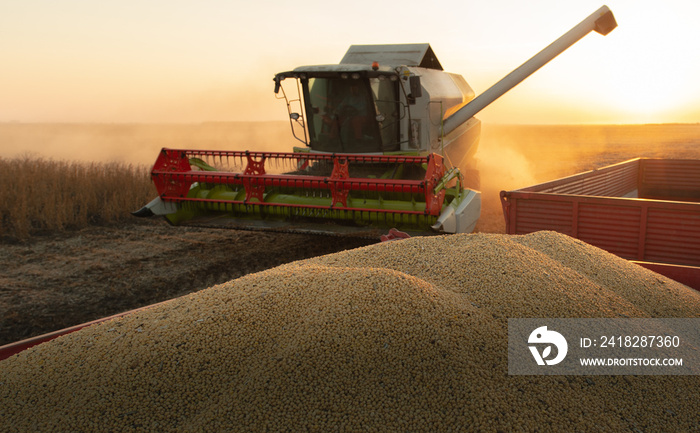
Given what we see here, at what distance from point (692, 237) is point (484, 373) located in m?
2.76

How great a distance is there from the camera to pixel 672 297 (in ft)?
9.40

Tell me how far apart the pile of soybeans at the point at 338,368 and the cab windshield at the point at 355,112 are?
4.26 m

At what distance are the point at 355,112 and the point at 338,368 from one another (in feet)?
16.8

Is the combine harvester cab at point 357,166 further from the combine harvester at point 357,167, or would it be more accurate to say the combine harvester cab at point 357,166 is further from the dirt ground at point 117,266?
the dirt ground at point 117,266

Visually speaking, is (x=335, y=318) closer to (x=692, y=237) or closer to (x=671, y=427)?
(x=671, y=427)

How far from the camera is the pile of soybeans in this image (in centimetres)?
194

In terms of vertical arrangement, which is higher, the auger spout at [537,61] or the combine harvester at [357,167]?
the auger spout at [537,61]

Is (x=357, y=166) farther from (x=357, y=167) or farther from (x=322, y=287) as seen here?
(x=322, y=287)

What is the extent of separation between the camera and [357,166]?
7.11 metres

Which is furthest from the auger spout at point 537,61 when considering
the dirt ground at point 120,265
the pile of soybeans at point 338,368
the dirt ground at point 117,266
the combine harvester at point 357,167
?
the pile of soybeans at point 338,368

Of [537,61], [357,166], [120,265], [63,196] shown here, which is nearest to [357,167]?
[357,166]

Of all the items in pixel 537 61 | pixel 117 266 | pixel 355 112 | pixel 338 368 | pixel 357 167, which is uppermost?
pixel 537 61

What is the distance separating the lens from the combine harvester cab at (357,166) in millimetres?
5281

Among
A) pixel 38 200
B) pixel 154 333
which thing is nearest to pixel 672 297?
pixel 154 333
